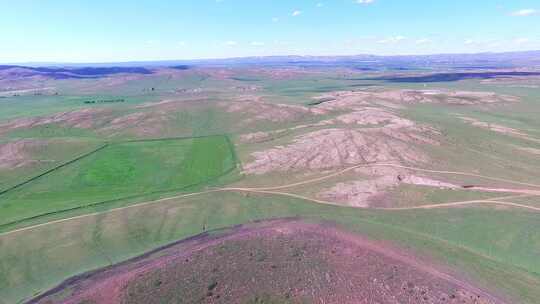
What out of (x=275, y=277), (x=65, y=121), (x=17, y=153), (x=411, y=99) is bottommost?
(x=275, y=277)

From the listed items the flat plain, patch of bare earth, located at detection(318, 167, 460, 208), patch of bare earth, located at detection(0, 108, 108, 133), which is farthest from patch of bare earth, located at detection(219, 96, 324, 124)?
patch of bare earth, located at detection(318, 167, 460, 208)

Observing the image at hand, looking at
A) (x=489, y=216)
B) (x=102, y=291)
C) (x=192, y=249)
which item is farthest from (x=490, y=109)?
(x=102, y=291)

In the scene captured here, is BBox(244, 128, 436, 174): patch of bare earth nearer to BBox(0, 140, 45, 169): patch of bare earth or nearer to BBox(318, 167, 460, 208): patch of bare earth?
BBox(318, 167, 460, 208): patch of bare earth

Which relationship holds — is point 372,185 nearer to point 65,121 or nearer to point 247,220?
point 247,220

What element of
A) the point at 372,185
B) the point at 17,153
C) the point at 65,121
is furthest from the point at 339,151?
the point at 65,121

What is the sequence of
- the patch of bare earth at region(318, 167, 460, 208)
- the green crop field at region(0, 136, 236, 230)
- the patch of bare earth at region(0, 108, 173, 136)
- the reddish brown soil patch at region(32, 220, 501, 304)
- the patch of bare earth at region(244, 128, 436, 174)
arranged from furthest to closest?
the patch of bare earth at region(0, 108, 173, 136) < the patch of bare earth at region(244, 128, 436, 174) < the green crop field at region(0, 136, 236, 230) < the patch of bare earth at region(318, 167, 460, 208) < the reddish brown soil patch at region(32, 220, 501, 304)

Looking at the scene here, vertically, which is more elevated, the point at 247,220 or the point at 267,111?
the point at 267,111
